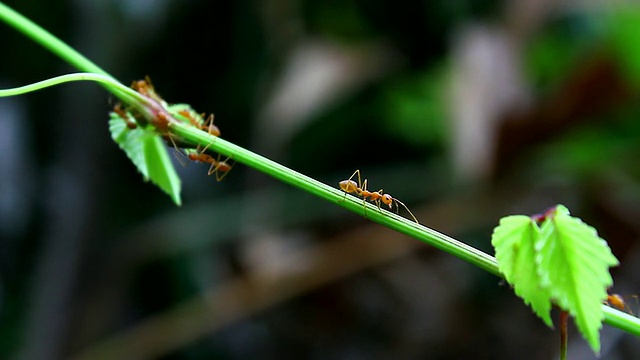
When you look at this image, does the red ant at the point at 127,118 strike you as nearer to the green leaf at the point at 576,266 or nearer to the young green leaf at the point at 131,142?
the young green leaf at the point at 131,142

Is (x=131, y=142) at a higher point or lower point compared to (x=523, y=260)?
higher

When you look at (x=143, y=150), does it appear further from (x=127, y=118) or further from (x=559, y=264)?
(x=559, y=264)

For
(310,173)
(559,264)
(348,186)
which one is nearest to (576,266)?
(559,264)

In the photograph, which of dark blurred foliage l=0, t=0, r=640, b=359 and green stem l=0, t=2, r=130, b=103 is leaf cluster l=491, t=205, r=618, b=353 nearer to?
green stem l=0, t=2, r=130, b=103

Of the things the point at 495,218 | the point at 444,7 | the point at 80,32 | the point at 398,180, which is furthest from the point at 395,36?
the point at 80,32

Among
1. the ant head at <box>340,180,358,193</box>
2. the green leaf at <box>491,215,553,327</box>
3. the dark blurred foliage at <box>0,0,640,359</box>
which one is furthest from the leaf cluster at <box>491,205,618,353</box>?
the dark blurred foliage at <box>0,0,640,359</box>

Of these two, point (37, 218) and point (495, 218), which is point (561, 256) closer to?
point (495, 218)
